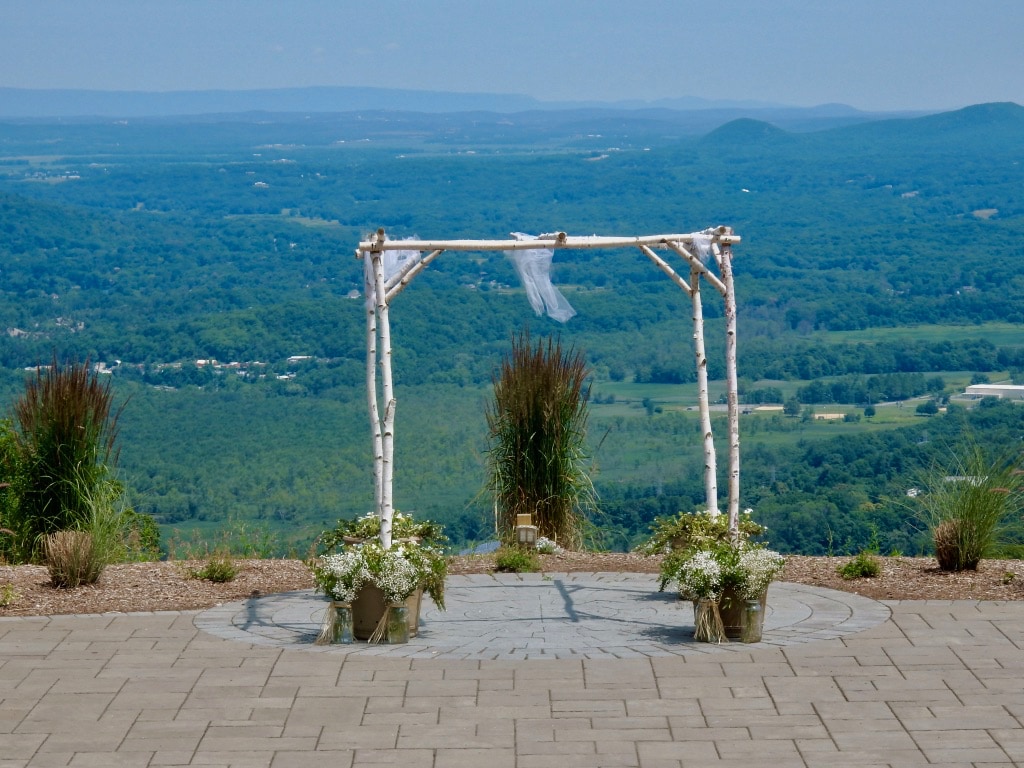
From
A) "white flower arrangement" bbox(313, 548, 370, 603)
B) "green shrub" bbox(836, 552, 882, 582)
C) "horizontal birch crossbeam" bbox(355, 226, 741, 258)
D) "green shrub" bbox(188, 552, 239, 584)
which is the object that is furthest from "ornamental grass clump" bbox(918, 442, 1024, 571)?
"green shrub" bbox(188, 552, 239, 584)

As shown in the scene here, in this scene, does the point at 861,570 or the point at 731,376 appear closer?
the point at 731,376

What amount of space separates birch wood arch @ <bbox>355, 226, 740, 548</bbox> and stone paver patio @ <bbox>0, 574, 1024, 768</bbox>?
78 cm

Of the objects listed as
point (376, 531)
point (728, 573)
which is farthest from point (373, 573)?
point (728, 573)

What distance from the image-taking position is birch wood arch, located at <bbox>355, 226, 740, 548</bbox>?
6.94m

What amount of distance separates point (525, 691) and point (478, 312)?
4847cm

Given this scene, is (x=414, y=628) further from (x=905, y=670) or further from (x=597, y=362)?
(x=597, y=362)

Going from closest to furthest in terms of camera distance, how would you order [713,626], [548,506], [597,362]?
[713,626], [548,506], [597,362]

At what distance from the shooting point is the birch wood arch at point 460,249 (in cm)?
694

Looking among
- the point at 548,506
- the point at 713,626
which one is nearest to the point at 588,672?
the point at 713,626

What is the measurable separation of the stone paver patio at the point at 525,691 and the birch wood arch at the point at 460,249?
2.56 feet

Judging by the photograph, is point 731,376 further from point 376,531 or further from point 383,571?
point 383,571

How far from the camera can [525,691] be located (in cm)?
580

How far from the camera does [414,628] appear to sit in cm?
676

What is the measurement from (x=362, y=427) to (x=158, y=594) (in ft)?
127
